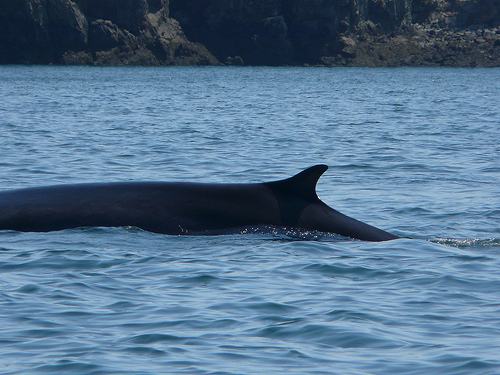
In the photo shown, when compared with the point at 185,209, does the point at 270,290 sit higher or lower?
lower

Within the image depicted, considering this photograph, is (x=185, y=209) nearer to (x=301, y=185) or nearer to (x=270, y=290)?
(x=301, y=185)

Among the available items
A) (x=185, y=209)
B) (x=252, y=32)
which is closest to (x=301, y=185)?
(x=185, y=209)

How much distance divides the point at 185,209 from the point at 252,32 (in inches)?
5307

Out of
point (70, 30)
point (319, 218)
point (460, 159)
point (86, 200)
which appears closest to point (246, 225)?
point (319, 218)

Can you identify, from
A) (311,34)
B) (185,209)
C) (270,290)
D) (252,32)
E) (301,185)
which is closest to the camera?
(270,290)

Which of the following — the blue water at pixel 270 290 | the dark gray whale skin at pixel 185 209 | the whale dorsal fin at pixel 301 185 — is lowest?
the blue water at pixel 270 290

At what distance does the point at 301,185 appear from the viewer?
966 centimetres

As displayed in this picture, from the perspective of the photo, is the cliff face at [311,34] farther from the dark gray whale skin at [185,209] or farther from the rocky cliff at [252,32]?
the dark gray whale skin at [185,209]

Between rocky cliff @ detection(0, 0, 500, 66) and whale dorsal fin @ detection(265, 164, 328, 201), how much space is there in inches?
4751

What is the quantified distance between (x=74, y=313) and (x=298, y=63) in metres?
138

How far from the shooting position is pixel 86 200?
33.0ft

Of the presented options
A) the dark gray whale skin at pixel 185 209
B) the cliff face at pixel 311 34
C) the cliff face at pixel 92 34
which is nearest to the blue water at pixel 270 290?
the dark gray whale skin at pixel 185 209

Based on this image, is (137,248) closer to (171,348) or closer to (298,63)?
(171,348)

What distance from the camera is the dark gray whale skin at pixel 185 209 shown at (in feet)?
32.0
